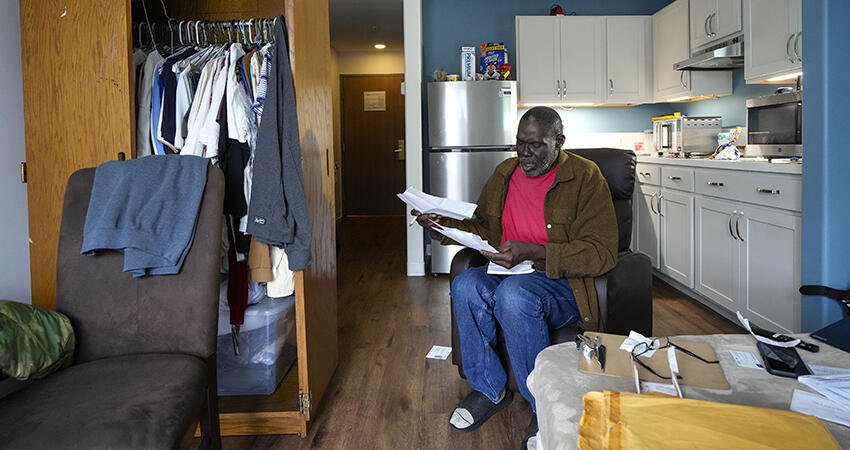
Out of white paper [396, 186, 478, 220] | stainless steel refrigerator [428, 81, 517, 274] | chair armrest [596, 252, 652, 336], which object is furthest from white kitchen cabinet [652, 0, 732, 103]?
white paper [396, 186, 478, 220]

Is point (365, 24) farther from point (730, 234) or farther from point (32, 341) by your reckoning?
point (32, 341)

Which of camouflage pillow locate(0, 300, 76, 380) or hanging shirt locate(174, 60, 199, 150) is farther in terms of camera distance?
hanging shirt locate(174, 60, 199, 150)

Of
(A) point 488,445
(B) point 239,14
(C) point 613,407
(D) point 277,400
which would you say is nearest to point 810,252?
(A) point 488,445

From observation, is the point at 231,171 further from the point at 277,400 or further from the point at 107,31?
the point at 277,400

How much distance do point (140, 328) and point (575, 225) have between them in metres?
1.37

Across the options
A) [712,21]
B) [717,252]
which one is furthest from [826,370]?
[712,21]

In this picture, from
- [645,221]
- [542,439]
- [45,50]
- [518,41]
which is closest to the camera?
[542,439]

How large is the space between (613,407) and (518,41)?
462 cm

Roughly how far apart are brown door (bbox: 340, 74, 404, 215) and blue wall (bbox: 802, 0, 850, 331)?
23.6 ft

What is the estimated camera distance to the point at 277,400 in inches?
91.0

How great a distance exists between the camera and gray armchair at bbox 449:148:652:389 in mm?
2115

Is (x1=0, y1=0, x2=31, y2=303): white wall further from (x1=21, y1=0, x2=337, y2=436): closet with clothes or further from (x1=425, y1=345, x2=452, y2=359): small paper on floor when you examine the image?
(x1=425, y1=345, x2=452, y2=359): small paper on floor

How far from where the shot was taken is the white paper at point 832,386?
1.05 m

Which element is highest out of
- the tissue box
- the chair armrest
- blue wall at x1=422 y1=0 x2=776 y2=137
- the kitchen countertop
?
blue wall at x1=422 y1=0 x2=776 y2=137
